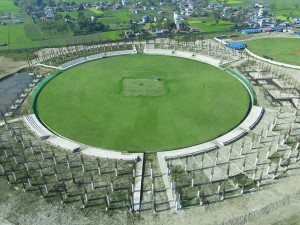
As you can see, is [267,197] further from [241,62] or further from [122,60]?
[122,60]

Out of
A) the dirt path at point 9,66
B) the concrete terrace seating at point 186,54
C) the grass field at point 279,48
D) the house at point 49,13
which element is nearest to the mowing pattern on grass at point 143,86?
the concrete terrace seating at point 186,54

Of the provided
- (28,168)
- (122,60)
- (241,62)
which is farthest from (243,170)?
(122,60)

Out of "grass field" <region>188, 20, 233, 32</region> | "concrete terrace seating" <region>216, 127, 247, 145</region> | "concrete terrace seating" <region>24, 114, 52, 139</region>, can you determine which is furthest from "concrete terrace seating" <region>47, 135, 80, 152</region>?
"grass field" <region>188, 20, 233, 32</region>

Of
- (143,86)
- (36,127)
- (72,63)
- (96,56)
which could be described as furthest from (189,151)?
(96,56)

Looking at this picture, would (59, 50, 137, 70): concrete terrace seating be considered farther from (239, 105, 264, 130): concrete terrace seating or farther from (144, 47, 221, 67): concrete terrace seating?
(239, 105, 264, 130): concrete terrace seating

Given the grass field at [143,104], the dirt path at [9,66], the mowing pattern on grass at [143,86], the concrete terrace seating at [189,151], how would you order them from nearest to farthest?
the concrete terrace seating at [189,151] → the grass field at [143,104] → the mowing pattern on grass at [143,86] → the dirt path at [9,66]

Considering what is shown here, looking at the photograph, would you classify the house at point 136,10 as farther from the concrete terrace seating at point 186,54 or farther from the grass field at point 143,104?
the grass field at point 143,104
